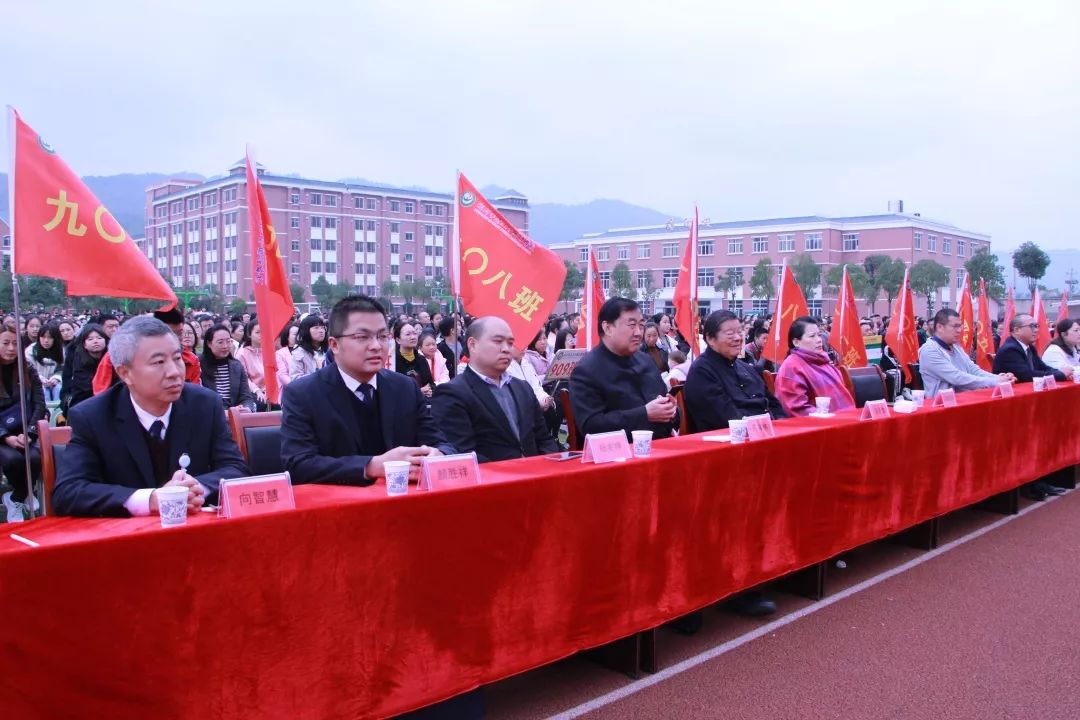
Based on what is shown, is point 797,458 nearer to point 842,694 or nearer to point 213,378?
point 842,694

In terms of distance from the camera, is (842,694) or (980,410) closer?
(842,694)

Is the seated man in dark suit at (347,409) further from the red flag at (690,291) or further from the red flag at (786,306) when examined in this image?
the red flag at (786,306)

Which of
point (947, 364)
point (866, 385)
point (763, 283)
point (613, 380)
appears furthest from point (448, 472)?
point (763, 283)

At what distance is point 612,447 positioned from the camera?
10.5ft

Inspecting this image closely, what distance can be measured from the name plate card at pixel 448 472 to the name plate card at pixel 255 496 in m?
0.43

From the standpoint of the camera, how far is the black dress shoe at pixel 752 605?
3951 mm

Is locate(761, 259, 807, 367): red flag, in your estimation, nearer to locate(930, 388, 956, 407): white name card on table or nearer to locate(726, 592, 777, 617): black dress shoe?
locate(930, 388, 956, 407): white name card on table

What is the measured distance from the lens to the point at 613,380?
446 cm

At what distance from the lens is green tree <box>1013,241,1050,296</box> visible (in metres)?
39.5

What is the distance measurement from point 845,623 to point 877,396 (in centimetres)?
297

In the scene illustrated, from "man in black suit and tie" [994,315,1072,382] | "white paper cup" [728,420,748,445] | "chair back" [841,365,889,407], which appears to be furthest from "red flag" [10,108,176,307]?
"man in black suit and tie" [994,315,1072,382]

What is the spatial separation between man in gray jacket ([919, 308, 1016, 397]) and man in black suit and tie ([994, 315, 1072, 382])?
54 cm

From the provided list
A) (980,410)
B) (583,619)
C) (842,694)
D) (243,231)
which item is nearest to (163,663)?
(583,619)

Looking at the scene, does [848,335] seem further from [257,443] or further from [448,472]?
[448,472]
